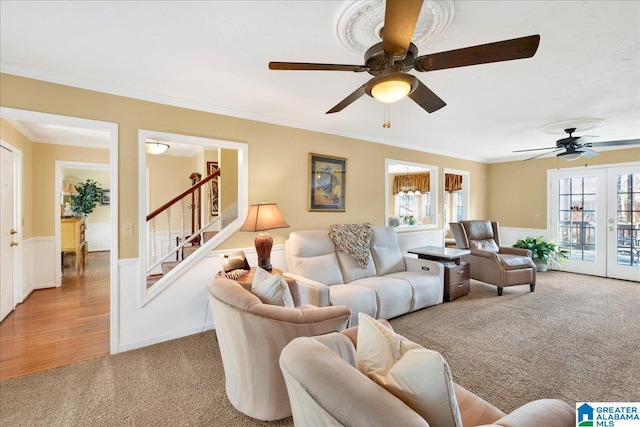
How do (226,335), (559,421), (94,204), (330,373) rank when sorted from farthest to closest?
(94,204) < (226,335) < (559,421) < (330,373)

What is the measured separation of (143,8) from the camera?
1.60m

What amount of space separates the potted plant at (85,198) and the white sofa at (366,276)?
6.52 meters

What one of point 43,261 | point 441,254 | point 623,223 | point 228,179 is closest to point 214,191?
point 228,179

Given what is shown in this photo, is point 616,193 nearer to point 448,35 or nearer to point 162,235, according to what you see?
point 448,35

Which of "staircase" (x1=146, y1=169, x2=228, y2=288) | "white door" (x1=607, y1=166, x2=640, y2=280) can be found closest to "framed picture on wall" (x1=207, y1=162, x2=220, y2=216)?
"staircase" (x1=146, y1=169, x2=228, y2=288)

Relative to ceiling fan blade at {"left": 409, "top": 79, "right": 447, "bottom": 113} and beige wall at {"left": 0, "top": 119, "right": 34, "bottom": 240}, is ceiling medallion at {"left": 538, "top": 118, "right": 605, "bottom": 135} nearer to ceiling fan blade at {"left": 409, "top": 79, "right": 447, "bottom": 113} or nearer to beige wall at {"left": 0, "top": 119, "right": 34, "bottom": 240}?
ceiling fan blade at {"left": 409, "top": 79, "right": 447, "bottom": 113}

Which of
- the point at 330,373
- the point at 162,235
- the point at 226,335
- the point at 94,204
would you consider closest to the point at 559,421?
the point at 330,373

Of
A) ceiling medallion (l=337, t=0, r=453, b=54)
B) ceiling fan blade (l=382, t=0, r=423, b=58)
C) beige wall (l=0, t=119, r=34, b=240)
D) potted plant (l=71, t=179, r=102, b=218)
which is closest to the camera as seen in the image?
ceiling fan blade (l=382, t=0, r=423, b=58)

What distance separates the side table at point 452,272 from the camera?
396 cm

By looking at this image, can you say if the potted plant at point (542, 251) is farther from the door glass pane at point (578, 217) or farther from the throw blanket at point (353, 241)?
the throw blanket at point (353, 241)

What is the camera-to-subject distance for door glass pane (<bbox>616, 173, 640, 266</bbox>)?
4.97 meters

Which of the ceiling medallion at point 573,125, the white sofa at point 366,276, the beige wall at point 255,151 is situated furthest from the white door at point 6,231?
the ceiling medallion at point 573,125

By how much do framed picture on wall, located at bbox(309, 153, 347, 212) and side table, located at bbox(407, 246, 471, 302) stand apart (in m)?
1.42

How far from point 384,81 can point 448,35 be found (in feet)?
2.23
